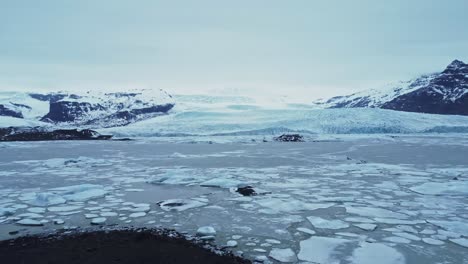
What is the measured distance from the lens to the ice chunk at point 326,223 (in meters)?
4.75

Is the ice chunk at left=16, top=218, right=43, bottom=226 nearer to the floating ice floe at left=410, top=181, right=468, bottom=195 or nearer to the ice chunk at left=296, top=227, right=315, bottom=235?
the ice chunk at left=296, top=227, right=315, bottom=235

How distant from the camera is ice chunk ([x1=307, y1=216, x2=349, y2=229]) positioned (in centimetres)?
475

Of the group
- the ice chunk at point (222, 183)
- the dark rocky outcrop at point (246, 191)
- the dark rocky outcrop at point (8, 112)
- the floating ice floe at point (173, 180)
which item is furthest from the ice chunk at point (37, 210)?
the dark rocky outcrop at point (8, 112)

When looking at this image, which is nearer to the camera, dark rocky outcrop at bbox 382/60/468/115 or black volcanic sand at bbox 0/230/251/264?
black volcanic sand at bbox 0/230/251/264

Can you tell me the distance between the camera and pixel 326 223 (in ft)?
16.0

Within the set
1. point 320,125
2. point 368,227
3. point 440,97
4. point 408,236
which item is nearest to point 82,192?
point 368,227

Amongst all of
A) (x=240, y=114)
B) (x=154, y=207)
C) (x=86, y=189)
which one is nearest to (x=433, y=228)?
(x=154, y=207)

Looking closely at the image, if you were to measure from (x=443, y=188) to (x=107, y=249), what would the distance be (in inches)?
237

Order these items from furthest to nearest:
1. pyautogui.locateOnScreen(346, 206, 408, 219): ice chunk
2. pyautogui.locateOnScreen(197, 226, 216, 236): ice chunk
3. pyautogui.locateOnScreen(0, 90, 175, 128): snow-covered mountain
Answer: pyautogui.locateOnScreen(0, 90, 175, 128): snow-covered mountain → pyautogui.locateOnScreen(346, 206, 408, 219): ice chunk → pyautogui.locateOnScreen(197, 226, 216, 236): ice chunk

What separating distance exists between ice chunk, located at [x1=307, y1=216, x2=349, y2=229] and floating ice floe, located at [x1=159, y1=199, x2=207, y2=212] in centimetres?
180

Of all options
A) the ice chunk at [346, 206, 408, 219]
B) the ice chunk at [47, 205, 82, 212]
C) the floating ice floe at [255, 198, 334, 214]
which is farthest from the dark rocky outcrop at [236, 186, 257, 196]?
the ice chunk at [47, 205, 82, 212]

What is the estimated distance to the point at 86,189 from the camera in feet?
23.0

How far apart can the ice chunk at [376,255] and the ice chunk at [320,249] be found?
8.3 inches

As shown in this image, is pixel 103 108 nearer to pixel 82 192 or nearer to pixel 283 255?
pixel 82 192
